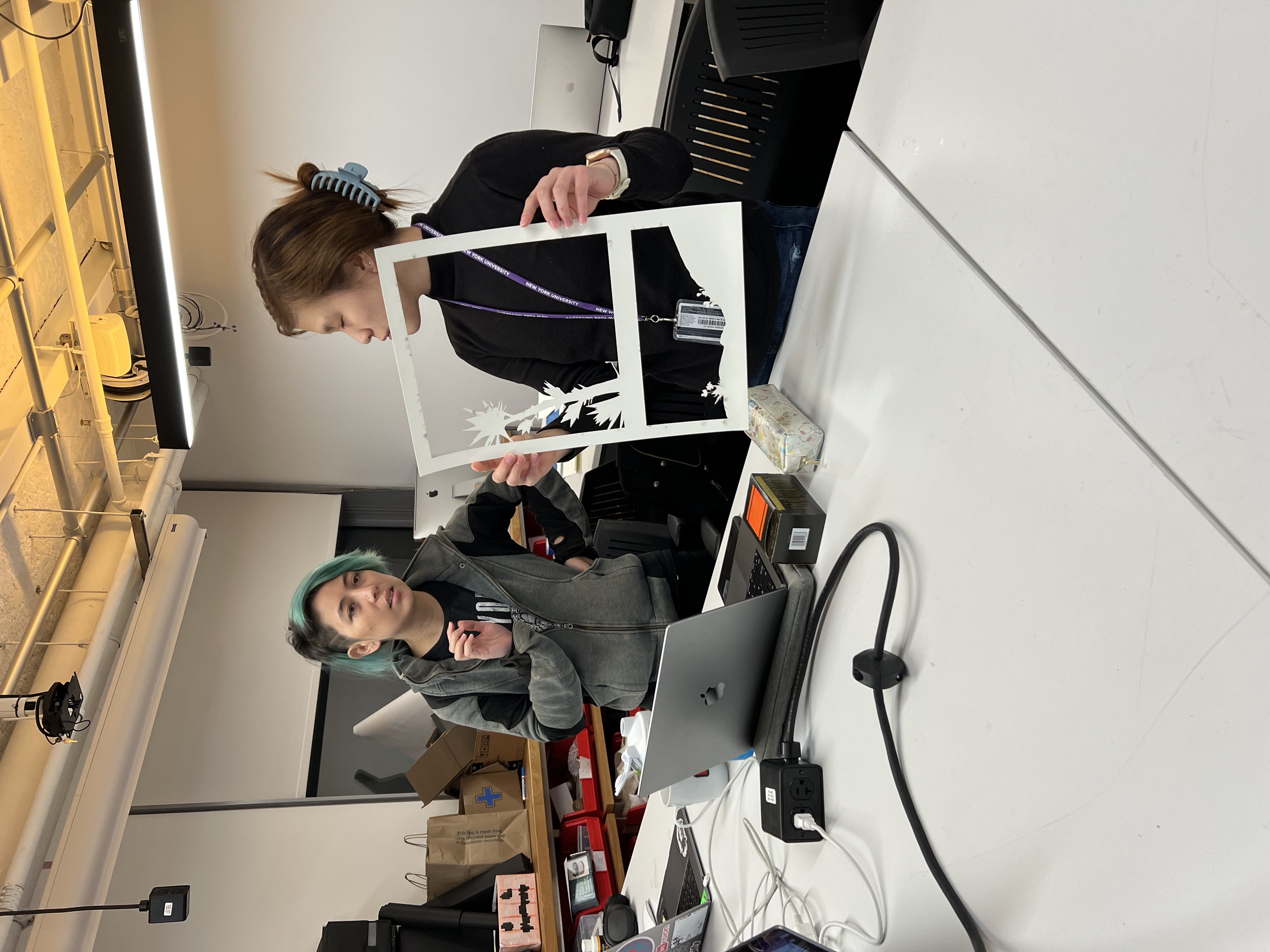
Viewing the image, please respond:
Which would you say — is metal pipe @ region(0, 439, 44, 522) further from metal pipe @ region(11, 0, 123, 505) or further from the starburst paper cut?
the starburst paper cut

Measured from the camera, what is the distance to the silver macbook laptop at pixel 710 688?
0.97 m

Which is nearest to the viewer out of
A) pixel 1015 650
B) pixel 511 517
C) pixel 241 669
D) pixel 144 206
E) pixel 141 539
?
pixel 1015 650

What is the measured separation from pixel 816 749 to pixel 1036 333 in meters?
0.59

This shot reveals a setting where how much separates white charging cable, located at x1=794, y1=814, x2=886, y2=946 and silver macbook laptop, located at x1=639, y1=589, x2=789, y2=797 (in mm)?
183

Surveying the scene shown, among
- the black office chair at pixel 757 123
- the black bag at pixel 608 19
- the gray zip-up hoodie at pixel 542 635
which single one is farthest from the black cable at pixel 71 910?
the black bag at pixel 608 19

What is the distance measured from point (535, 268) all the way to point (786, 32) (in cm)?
57

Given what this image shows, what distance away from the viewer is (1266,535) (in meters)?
0.48

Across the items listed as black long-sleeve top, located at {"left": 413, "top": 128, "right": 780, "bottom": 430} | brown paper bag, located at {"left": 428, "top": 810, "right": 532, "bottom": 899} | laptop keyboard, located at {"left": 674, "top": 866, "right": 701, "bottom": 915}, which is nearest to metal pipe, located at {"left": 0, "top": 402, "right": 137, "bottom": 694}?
brown paper bag, located at {"left": 428, "top": 810, "right": 532, "bottom": 899}

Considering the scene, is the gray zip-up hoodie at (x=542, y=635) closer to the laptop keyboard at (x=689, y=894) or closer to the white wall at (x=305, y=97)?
the laptop keyboard at (x=689, y=894)

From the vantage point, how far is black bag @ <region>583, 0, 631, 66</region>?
241 cm

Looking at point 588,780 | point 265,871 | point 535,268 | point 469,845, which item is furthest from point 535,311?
point 265,871

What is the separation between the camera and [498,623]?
5.34 feet

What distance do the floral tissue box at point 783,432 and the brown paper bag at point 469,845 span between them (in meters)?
1.98

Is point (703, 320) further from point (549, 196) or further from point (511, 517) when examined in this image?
point (511, 517)
